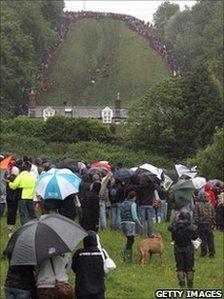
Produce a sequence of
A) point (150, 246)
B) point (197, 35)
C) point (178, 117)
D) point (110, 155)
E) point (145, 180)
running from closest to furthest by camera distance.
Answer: point (150, 246) → point (145, 180) → point (110, 155) → point (178, 117) → point (197, 35)

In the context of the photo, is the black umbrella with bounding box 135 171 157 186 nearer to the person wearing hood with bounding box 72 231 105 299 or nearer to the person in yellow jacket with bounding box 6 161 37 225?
the person in yellow jacket with bounding box 6 161 37 225

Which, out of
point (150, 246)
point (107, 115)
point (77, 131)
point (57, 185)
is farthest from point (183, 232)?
point (107, 115)

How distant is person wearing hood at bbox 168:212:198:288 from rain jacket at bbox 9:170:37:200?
14.1 ft

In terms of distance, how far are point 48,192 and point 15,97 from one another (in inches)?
2404

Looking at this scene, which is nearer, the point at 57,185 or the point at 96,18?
the point at 57,185

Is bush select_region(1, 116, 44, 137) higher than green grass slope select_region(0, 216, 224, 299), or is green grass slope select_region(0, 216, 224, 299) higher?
bush select_region(1, 116, 44, 137)

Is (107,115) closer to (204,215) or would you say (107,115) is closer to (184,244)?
(204,215)

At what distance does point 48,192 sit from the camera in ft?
43.7

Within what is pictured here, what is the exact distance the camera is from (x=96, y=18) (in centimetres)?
9731

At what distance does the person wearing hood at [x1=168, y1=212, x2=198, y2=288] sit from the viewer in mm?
13117

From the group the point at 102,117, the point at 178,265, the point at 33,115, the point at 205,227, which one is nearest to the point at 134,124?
the point at 102,117

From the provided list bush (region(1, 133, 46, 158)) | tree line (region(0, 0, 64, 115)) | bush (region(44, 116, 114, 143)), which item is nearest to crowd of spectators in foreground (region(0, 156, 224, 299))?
bush (region(1, 133, 46, 158))

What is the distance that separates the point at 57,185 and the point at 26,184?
11.0 ft

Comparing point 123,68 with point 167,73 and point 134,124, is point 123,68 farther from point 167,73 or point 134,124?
point 134,124
